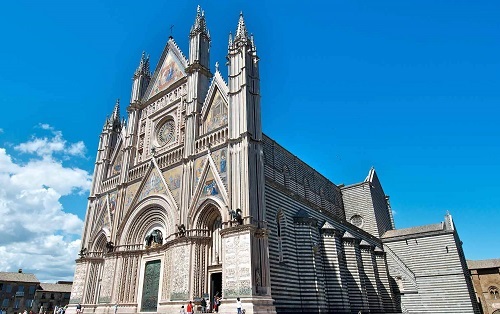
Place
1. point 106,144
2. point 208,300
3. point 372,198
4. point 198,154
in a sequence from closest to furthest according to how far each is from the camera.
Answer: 1. point 208,300
2. point 198,154
3. point 106,144
4. point 372,198

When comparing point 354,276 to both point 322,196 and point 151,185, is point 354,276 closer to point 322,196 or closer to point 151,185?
point 322,196

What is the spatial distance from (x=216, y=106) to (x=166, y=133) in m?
5.93

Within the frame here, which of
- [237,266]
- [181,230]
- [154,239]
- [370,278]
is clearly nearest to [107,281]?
[154,239]

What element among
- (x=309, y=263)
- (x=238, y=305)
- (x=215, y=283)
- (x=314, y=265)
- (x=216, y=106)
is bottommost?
(x=238, y=305)

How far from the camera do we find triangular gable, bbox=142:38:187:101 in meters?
27.5

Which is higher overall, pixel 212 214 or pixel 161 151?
pixel 161 151

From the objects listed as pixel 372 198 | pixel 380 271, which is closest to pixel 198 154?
pixel 380 271

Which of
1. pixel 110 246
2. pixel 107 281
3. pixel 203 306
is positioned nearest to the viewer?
pixel 203 306

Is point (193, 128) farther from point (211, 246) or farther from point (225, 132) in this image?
point (211, 246)

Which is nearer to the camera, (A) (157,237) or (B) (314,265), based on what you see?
(B) (314,265)

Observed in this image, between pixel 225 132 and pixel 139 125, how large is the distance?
11419 millimetres

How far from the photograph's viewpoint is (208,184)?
20281mm

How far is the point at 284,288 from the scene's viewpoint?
A: 1873cm

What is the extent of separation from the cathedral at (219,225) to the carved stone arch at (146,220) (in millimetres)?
95
